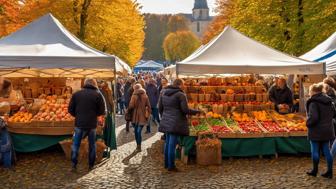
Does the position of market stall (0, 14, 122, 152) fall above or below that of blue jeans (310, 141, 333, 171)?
above

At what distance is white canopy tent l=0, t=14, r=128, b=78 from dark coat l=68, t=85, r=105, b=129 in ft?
4.63

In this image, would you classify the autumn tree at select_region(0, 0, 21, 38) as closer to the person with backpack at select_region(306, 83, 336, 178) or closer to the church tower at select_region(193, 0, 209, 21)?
the person with backpack at select_region(306, 83, 336, 178)

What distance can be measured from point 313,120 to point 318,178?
1.11 m

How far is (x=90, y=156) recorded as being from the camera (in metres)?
8.98

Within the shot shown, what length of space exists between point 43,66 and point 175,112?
3.30m

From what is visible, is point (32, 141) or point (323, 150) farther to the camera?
point (32, 141)

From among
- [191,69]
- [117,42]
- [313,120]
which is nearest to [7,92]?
[191,69]

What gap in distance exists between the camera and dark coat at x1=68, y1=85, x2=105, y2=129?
8.59m

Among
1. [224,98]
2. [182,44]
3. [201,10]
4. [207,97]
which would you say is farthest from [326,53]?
[201,10]

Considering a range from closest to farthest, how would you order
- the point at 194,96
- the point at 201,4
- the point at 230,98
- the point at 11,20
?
the point at 194,96 < the point at 230,98 < the point at 11,20 < the point at 201,4

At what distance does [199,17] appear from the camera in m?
150

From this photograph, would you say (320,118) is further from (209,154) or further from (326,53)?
(326,53)

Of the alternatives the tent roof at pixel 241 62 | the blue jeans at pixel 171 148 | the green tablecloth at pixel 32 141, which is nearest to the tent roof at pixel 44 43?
the green tablecloth at pixel 32 141

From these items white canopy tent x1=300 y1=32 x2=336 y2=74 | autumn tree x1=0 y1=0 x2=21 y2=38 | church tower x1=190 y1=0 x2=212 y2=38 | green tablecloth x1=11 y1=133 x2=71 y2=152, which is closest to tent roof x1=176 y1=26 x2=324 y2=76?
white canopy tent x1=300 y1=32 x2=336 y2=74
